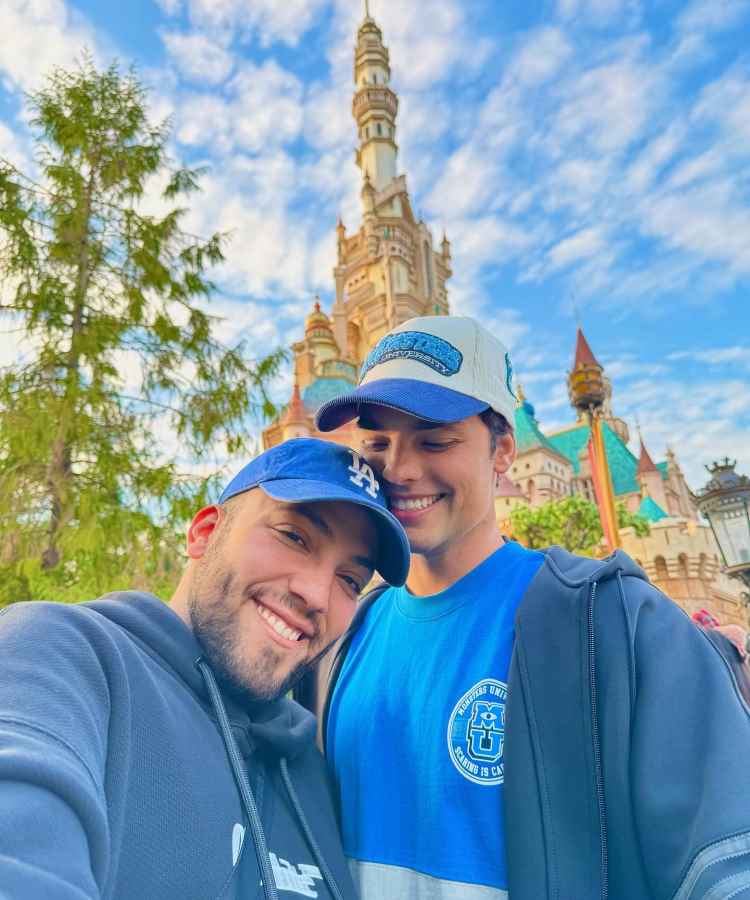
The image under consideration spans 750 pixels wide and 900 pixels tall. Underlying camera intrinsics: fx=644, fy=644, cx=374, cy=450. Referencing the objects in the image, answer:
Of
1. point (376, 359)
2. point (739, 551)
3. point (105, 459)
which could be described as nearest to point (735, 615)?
point (739, 551)

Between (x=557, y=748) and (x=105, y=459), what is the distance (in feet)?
20.5

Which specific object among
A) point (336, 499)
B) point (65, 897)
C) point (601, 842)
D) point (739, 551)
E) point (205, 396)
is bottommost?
point (601, 842)

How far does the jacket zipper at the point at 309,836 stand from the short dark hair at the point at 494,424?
1.31 meters

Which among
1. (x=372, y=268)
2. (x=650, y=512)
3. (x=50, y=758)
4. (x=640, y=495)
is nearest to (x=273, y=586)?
(x=50, y=758)

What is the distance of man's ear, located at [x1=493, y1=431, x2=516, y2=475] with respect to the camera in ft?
8.29

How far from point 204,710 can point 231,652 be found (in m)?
0.16

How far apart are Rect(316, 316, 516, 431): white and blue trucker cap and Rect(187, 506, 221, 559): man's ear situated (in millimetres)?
577

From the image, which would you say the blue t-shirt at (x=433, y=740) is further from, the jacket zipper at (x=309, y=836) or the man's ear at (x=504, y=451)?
the man's ear at (x=504, y=451)

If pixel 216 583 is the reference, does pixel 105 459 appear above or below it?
above

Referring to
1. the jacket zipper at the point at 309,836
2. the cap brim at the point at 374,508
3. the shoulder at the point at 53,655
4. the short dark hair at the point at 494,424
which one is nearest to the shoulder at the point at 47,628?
the shoulder at the point at 53,655

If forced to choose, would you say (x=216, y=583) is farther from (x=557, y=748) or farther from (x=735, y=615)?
(x=735, y=615)

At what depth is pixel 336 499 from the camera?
188 cm

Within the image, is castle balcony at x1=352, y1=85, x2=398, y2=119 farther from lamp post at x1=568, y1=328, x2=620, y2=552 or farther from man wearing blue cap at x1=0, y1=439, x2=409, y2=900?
man wearing blue cap at x1=0, y1=439, x2=409, y2=900

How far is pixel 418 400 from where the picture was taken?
2.16 m
